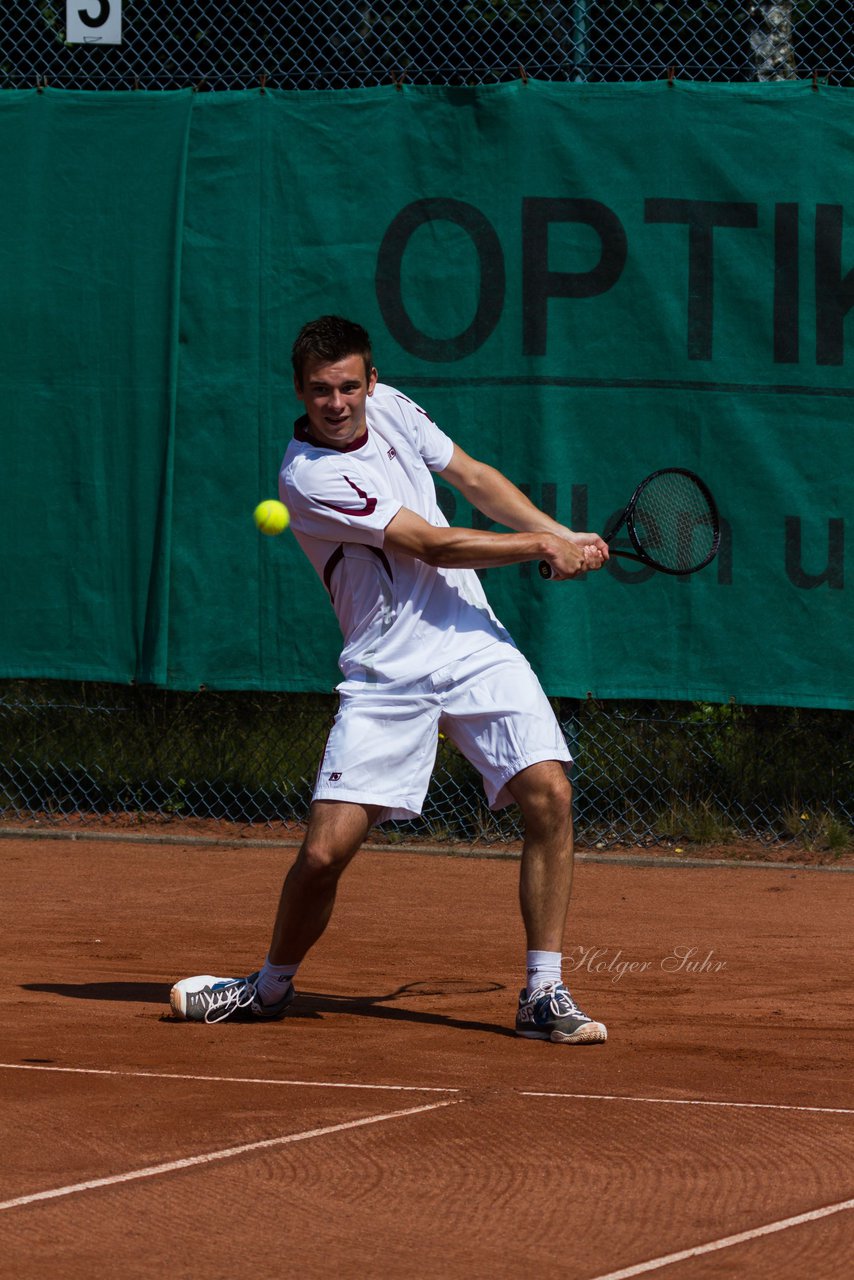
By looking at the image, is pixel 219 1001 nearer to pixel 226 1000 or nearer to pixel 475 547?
pixel 226 1000

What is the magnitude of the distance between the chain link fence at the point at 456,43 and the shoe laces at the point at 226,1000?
376 centimetres

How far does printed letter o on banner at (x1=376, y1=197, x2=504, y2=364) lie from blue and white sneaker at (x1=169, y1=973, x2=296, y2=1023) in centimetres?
318

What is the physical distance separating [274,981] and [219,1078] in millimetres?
599

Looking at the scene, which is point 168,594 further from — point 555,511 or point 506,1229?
point 506,1229

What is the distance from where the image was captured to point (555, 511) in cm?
688

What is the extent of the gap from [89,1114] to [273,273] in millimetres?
4279

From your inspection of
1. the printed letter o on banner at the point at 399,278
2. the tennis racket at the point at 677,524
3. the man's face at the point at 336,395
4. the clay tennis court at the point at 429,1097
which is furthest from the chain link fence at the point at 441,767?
the man's face at the point at 336,395

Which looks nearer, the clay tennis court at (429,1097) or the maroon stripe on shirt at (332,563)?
the clay tennis court at (429,1097)

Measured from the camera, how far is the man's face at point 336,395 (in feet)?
14.0

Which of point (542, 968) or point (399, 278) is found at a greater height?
point (399, 278)

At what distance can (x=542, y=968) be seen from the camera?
4301 millimetres

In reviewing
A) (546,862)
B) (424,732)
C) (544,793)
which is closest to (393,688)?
(424,732)

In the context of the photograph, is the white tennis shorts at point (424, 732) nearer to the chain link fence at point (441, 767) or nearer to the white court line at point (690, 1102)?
the white court line at point (690, 1102)

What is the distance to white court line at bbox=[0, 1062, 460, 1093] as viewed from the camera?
3758 mm
